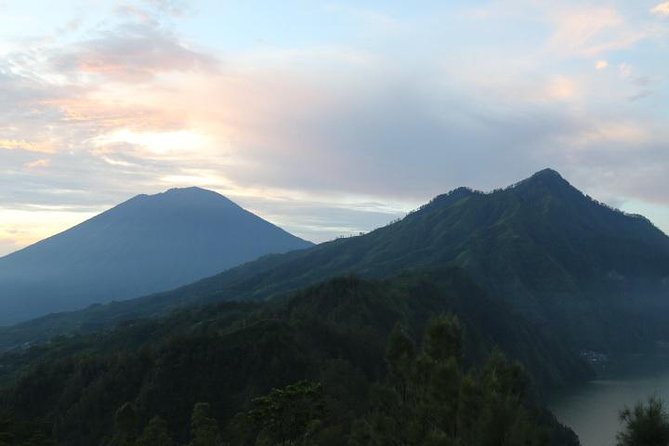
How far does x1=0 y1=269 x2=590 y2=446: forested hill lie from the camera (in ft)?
76.7

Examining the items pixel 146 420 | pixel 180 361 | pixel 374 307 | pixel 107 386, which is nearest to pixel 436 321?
pixel 146 420

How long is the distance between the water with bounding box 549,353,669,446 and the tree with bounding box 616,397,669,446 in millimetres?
104443

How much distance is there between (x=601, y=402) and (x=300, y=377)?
99.4m

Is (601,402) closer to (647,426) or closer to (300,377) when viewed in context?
(300,377)

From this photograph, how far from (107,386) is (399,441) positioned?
89483 millimetres

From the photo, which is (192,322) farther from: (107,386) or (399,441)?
(399,441)

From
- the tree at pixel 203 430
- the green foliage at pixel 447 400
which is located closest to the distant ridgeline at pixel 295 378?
the green foliage at pixel 447 400

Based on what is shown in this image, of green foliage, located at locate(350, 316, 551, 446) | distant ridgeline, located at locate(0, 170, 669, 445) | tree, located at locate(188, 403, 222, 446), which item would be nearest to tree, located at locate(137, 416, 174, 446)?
distant ridgeline, located at locate(0, 170, 669, 445)

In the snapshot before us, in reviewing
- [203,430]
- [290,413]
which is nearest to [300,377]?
[203,430]

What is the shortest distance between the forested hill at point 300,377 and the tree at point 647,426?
127 inches

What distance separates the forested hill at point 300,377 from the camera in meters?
23.4

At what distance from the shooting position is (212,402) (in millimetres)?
95062

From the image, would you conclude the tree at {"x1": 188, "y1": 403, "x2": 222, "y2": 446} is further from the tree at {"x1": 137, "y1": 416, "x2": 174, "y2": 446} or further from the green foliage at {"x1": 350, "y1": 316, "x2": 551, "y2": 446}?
the green foliage at {"x1": 350, "y1": 316, "x2": 551, "y2": 446}

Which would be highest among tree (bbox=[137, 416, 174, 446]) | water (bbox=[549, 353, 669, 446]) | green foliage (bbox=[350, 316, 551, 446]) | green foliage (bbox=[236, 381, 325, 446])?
green foliage (bbox=[350, 316, 551, 446])
